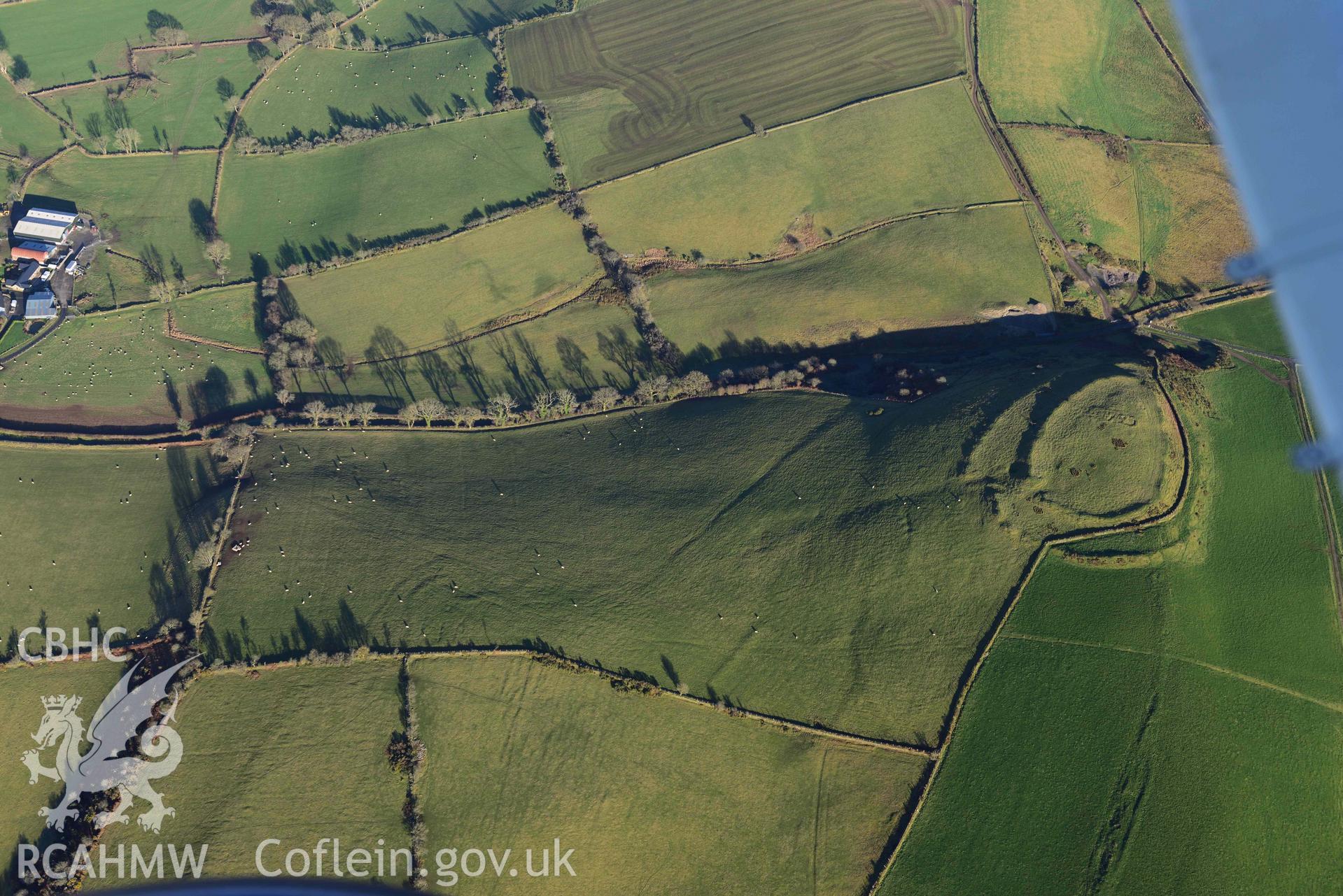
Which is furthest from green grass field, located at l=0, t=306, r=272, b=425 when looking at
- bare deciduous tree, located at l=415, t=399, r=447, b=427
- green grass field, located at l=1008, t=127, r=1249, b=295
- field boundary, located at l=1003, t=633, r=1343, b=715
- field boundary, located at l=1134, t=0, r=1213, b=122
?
field boundary, located at l=1134, t=0, r=1213, b=122

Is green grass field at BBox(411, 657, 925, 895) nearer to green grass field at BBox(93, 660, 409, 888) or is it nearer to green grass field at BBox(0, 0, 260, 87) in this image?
green grass field at BBox(93, 660, 409, 888)

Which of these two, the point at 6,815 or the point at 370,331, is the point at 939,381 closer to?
the point at 370,331

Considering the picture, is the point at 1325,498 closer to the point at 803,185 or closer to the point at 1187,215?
the point at 1187,215

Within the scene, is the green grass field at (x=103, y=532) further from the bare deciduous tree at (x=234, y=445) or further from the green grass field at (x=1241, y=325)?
the green grass field at (x=1241, y=325)

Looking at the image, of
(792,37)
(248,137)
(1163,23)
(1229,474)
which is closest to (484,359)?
(248,137)

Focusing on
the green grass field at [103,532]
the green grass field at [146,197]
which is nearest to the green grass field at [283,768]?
the green grass field at [103,532]

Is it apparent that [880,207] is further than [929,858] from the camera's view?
Yes
